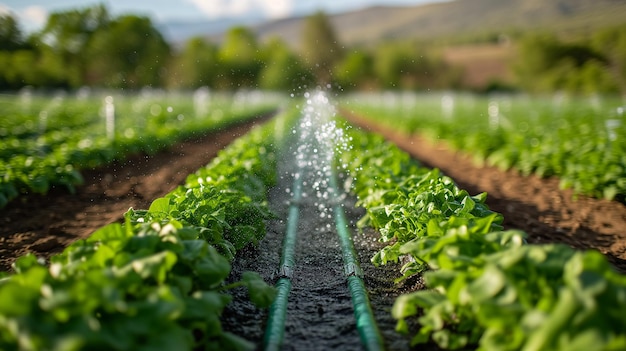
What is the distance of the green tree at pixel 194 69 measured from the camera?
56.9m

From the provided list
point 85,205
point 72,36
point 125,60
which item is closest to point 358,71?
point 125,60

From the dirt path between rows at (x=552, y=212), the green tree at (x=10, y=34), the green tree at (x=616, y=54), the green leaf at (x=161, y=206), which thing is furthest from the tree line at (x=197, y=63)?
the green leaf at (x=161, y=206)

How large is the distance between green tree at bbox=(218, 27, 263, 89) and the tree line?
13 cm

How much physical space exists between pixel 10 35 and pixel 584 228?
55.7 metres

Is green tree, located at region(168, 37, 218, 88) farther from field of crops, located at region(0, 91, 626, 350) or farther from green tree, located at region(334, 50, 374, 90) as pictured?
field of crops, located at region(0, 91, 626, 350)

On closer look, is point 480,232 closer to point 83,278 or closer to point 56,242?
point 83,278

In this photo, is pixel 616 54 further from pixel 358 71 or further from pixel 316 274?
pixel 358 71

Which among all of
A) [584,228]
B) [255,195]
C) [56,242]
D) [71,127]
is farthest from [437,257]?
[71,127]

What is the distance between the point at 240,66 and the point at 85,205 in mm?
58608

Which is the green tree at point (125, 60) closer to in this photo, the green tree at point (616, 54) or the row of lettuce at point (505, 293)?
the green tree at point (616, 54)

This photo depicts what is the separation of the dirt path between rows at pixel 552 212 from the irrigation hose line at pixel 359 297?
6.62 ft

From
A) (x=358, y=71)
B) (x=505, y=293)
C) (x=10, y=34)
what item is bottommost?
(x=505, y=293)

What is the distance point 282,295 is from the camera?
11.7ft

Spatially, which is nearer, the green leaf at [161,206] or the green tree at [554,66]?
the green leaf at [161,206]
